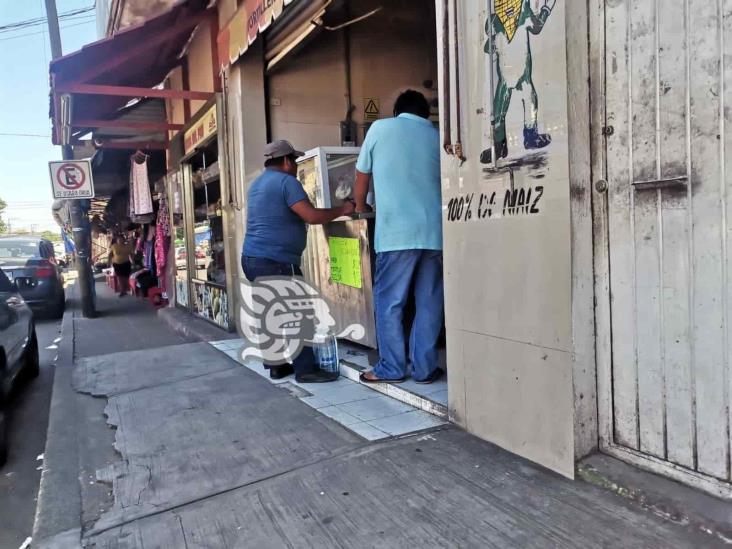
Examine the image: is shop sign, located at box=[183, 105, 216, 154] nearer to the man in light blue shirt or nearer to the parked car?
the parked car

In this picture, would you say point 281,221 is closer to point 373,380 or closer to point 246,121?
point 373,380

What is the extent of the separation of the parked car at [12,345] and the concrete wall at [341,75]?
3.21 meters

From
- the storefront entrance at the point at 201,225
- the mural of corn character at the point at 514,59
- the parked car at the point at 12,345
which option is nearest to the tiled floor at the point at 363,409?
the mural of corn character at the point at 514,59

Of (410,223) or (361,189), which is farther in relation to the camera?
(361,189)

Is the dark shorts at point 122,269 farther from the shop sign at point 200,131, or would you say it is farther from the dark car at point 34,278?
the shop sign at point 200,131

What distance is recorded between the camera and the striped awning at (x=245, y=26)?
468 centimetres

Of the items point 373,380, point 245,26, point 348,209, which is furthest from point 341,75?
point 373,380

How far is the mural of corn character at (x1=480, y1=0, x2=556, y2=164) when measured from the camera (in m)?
2.52

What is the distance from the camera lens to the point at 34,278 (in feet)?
34.3

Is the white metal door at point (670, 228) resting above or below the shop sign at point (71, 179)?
below

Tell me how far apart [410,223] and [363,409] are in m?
1.29

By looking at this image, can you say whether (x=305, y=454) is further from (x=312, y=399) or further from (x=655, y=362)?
(x=655, y=362)

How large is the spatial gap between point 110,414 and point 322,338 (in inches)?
66.3

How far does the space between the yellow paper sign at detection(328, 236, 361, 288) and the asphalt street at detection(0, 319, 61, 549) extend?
2.61 meters
